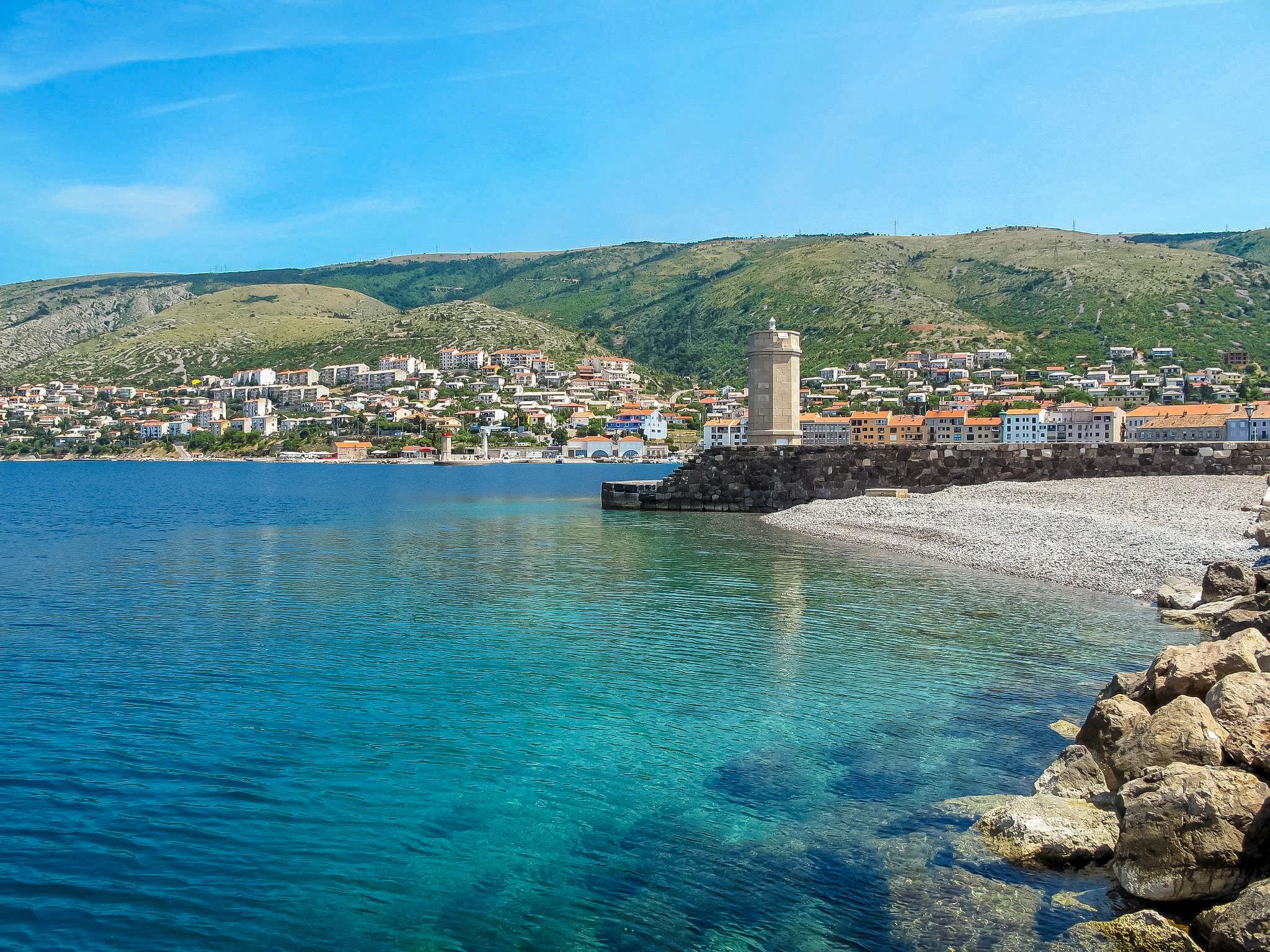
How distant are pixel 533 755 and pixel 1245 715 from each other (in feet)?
18.9

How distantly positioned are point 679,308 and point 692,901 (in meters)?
185

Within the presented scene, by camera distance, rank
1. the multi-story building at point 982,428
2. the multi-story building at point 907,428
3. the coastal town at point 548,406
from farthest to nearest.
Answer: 1. the coastal town at point 548,406
2. the multi-story building at point 982,428
3. the multi-story building at point 907,428

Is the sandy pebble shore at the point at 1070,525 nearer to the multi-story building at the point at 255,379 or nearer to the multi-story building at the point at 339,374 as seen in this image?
the multi-story building at the point at 339,374

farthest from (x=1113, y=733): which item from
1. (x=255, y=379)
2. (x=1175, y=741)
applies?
(x=255, y=379)

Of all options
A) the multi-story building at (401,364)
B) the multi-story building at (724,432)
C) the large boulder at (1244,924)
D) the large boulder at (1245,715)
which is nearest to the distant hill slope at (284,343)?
the multi-story building at (401,364)

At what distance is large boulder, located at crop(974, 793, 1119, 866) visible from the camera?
20.0 feet

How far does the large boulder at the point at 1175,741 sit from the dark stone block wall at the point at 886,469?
28025 mm

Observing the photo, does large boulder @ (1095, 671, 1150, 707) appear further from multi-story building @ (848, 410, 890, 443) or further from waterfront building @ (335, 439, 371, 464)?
waterfront building @ (335, 439, 371, 464)

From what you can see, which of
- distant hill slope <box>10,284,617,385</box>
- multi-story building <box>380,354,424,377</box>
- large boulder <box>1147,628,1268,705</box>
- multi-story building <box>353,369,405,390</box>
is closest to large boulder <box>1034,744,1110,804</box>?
large boulder <box>1147,628,1268,705</box>

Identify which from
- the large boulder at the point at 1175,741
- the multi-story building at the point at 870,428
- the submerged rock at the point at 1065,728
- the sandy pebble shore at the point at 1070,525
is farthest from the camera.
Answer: the multi-story building at the point at 870,428

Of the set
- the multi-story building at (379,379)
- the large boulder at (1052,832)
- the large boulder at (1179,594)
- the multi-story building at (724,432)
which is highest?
the multi-story building at (379,379)

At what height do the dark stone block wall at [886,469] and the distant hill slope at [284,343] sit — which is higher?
the distant hill slope at [284,343]

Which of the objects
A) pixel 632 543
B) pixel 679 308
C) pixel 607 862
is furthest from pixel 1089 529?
pixel 679 308

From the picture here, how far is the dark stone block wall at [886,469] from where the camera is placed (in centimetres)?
3181
